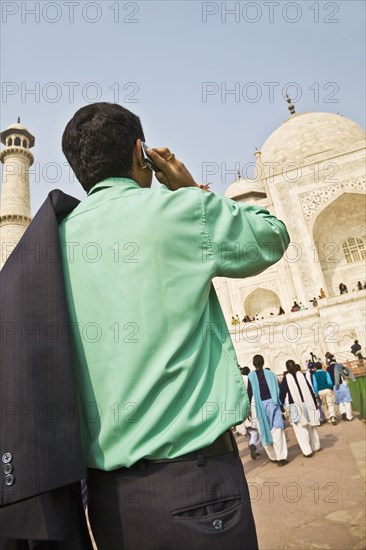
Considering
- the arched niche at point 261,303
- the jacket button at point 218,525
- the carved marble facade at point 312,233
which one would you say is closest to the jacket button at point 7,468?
the jacket button at point 218,525

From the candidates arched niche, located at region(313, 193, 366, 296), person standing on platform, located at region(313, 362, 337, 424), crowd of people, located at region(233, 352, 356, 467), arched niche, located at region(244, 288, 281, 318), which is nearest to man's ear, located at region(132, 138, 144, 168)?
crowd of people, located at region(233, 352, 356, 467)

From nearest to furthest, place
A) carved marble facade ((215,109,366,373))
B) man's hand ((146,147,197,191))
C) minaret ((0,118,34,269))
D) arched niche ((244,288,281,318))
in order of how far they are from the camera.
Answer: man's hand ((146,147,197,191)), minaret ((0,118,34,269)), carved marble facade ((215,109,366,373)), arched niche ((244,288,281,318))

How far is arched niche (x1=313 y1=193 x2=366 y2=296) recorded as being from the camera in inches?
747

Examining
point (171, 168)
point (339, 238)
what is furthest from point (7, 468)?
point (339, 238)

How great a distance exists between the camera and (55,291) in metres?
0.94

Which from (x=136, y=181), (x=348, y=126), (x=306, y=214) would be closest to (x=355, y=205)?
(x=306, y=214)

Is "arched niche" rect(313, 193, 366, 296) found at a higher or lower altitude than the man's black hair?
higher

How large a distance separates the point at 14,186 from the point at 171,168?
1904 centimetres

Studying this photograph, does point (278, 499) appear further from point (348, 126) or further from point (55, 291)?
point (348, 126)

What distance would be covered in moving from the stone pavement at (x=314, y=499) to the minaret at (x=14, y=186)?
14771 millimetres

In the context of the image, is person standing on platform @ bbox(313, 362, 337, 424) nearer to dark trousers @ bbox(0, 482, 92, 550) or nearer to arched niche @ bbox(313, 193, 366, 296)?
dark trousers @ bbox(0, 482, 92, 550)

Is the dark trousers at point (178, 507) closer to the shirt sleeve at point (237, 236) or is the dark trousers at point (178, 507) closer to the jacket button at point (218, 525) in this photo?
the jacket button at point (218, 525)

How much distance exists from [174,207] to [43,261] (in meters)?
0.32

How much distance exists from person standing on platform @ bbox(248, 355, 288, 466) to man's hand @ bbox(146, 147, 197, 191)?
4427 millimetres
